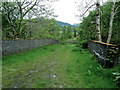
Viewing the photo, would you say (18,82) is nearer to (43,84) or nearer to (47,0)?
(43,84)

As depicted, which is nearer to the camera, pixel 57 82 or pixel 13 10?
pixel 57 82

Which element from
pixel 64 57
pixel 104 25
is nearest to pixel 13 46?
pixel 64 57

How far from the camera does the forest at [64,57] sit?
336 centimetres

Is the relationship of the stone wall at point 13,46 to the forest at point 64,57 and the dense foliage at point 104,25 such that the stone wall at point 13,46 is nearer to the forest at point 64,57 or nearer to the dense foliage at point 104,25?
the forest at point 64,57

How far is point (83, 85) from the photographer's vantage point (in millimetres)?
3025

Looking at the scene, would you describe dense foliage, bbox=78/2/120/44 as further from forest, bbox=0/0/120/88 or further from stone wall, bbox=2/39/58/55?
stone wall, bbox=2/39/58/55

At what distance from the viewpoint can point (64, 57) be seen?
7656mm

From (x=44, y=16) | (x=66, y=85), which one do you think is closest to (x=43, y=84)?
(x=66, y=85)

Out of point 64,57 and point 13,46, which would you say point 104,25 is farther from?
point 13,46

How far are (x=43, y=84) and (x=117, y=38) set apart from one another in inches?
354

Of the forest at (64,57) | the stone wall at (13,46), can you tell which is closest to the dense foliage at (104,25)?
the forest at (64,57)

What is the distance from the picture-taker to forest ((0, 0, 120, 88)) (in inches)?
132

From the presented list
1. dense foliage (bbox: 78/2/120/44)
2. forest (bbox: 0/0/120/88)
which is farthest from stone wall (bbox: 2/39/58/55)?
dense foliage (bbox: 78/2/120/44)

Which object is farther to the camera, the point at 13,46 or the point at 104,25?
the point at 104,25
